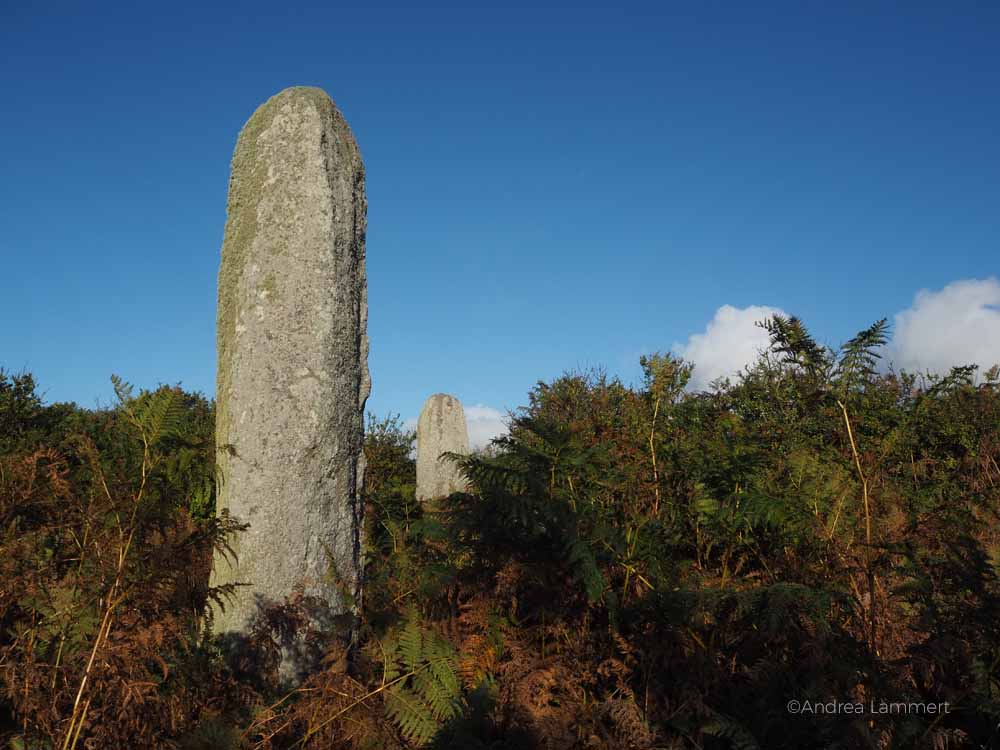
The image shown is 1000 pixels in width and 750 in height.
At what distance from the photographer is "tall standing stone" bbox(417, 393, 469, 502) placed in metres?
12.4

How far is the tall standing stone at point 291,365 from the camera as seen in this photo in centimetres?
484

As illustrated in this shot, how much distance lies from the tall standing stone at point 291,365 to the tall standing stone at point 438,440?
7.05 meters

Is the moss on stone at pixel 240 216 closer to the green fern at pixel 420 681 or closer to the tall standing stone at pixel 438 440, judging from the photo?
the green fern at pixel 420 681

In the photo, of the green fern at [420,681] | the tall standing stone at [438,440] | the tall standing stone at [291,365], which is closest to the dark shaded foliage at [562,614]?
the green fern at [420,681]

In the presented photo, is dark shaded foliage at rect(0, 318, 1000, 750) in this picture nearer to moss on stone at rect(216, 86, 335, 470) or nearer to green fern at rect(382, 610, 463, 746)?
green fern at rect(382, 610, 463, 746)

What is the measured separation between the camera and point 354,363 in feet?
17.5

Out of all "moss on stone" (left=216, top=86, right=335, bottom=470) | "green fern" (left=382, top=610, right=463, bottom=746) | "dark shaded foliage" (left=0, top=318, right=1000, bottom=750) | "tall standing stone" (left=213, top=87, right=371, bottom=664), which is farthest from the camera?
"moss on stone" (left=216, top=86, right=335, bottom=470)

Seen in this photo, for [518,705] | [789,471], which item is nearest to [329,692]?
[518,705]

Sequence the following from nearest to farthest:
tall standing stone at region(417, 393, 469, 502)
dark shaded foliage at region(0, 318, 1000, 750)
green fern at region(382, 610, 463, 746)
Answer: dark shaded foliage at region(0, 318, 1000, 750), green fern at region(382, 610, 463, 746), tall standing stone at region(417, 393, 469, 502)

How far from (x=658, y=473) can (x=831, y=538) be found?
1081 mm

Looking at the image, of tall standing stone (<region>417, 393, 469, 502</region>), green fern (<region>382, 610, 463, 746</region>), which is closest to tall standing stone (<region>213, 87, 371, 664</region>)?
green fern (<region>382, 610, 463, 746</region>)

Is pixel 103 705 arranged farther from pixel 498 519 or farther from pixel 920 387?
pixel 920 387

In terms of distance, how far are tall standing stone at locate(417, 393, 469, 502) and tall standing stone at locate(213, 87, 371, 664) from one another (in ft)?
23.1

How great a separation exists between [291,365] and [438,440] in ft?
26.5
